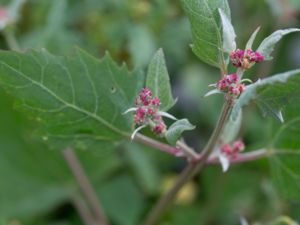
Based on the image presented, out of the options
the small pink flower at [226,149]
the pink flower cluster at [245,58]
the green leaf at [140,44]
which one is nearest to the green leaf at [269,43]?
the pink flower cluster at [245,58]

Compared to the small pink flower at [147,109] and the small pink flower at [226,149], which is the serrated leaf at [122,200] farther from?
the small pink flower at [147,109]

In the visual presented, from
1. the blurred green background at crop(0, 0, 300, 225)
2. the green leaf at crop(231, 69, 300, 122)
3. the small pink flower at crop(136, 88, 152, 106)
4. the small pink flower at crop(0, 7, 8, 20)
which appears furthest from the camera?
the blurred green background at crop(0, 0, 300, 225)

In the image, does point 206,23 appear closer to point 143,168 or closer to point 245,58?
→ point 245,58

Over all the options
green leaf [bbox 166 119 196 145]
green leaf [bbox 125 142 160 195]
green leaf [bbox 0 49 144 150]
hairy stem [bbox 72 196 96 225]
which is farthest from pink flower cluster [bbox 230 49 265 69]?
green leaf [bbox 125 142 160 195]

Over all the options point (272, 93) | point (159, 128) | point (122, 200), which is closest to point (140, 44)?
point (122, 200)

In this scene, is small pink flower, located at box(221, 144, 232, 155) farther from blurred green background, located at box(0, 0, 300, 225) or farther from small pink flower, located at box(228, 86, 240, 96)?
blurred green background, located at box(0, 0, 300, 225)

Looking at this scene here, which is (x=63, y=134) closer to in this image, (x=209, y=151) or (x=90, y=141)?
(x=90, y=141)

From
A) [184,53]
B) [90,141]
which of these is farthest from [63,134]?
[184,53]
